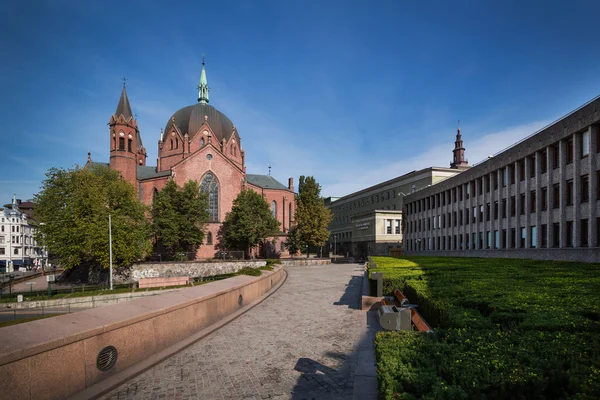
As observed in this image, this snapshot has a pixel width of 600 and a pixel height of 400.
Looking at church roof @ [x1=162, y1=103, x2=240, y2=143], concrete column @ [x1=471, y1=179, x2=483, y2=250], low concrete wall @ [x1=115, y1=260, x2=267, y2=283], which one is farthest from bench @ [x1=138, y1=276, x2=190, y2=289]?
church roof @ [x1=162, y1=103, x2=240, y2=143]

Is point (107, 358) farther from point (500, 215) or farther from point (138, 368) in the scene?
point (500, 215)

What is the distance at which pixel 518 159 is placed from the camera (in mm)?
31125

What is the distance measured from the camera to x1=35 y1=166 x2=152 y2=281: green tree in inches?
1542

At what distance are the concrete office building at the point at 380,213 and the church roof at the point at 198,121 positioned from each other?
1270 inches

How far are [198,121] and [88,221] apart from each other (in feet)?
115

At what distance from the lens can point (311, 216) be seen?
5956 centimetres

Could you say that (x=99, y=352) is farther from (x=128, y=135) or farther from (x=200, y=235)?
(x=128, y=135)

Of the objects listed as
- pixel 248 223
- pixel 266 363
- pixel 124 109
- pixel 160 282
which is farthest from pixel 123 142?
pixel 266 363

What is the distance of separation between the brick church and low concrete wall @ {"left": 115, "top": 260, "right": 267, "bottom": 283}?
27.8ft

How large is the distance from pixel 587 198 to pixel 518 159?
26.9ft

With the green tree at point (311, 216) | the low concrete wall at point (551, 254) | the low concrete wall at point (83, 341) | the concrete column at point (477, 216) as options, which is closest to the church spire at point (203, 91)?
the green tree at point (311, 216)

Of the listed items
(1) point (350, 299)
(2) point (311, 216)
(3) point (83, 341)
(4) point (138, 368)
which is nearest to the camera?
(3) point (83, 341)

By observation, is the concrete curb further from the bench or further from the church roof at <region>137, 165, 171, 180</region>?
the church roof at <region>137, 165, 171, 180</region>

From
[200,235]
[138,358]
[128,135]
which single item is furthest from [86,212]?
[138,358]
